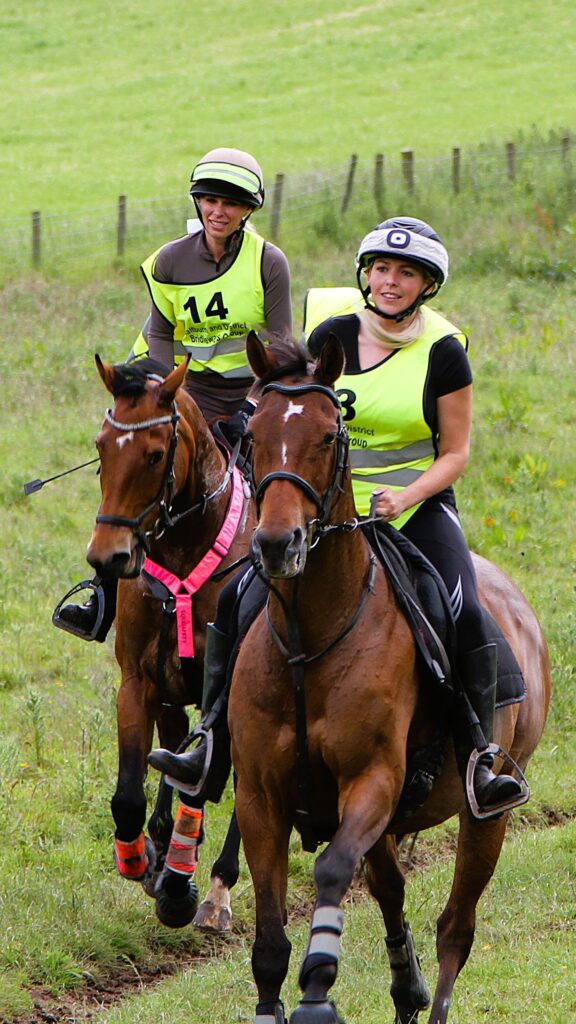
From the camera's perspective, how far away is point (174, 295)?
7.44 meters

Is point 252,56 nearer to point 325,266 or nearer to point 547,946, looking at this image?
point 325,266

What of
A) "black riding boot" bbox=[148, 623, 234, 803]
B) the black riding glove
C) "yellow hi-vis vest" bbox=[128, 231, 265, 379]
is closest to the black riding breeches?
"black riding boot" bbox=[148, 623, 234, 803]

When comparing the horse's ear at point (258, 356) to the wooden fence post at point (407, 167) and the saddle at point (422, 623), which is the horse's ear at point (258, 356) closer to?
the saddle at point (422, 623)

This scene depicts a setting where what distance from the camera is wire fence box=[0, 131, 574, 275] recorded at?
2467cm

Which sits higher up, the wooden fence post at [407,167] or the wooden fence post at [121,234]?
the wooden fence post at [407,167]

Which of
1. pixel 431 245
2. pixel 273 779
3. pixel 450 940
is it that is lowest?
pixel 450 940

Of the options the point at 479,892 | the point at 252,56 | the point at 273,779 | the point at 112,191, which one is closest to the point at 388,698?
the point at 273,779

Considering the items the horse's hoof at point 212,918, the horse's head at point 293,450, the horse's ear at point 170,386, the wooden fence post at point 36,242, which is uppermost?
the horse's head at point 293,450

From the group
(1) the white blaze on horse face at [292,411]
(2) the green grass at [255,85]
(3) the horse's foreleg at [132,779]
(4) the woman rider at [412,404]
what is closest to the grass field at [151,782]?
(3) the horse's foreleg at [132,779]

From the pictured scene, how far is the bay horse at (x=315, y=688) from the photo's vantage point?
4.61m

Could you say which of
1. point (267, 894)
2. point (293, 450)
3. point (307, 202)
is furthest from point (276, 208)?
point (267, 894)

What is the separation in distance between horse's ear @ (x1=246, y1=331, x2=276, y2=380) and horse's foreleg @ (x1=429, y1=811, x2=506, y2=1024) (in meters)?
2.26

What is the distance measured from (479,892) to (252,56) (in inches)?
1667

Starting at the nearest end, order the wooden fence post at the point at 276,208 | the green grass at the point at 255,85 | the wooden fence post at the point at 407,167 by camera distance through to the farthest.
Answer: the wooden fence post at the point at 276,208 < the wooden fence post at the point at 407,167 < the green grass at the point at 255,85
